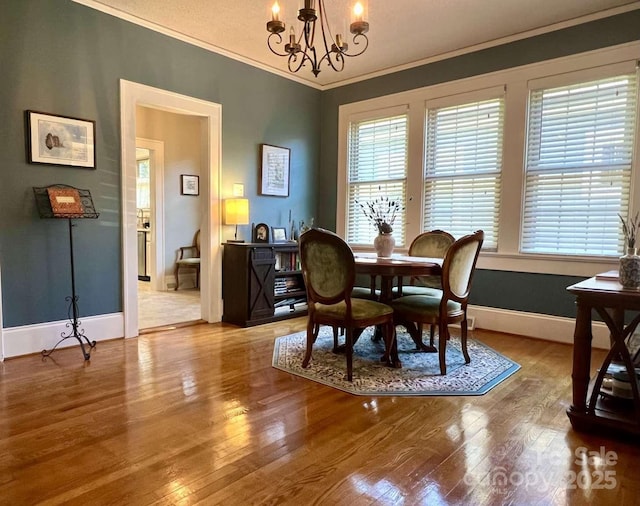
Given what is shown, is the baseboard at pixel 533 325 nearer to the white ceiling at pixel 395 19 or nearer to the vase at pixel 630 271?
the vase at pixel 630 271

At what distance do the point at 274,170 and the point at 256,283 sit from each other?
148 centimetres

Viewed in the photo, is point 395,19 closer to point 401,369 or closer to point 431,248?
point 431,248

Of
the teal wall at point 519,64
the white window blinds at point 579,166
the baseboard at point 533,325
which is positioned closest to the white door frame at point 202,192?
the teal wall at point 519,64

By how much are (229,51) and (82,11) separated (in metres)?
1.43

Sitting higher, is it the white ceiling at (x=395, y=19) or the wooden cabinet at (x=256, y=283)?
the white ceiling at (x=395, y=19)

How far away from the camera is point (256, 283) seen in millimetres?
4367

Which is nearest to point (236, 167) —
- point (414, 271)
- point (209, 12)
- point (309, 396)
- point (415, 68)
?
point (209, 12)

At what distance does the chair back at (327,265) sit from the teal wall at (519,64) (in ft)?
7.04

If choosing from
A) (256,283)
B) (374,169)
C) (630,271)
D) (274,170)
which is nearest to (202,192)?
(274,170)

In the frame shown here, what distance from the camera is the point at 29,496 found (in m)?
1.58

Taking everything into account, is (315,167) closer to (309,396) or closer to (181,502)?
(309,396)

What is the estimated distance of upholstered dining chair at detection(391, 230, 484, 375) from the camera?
9.46 feet

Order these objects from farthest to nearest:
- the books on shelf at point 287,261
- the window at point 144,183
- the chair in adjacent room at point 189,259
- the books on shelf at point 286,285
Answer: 1. the window at point 144,183
2. the chair in adjacent room at point 189,259
3. the books on shelf at point 287,261
4. the books on shelf at point 286,285

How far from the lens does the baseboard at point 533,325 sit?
3.68 metres
